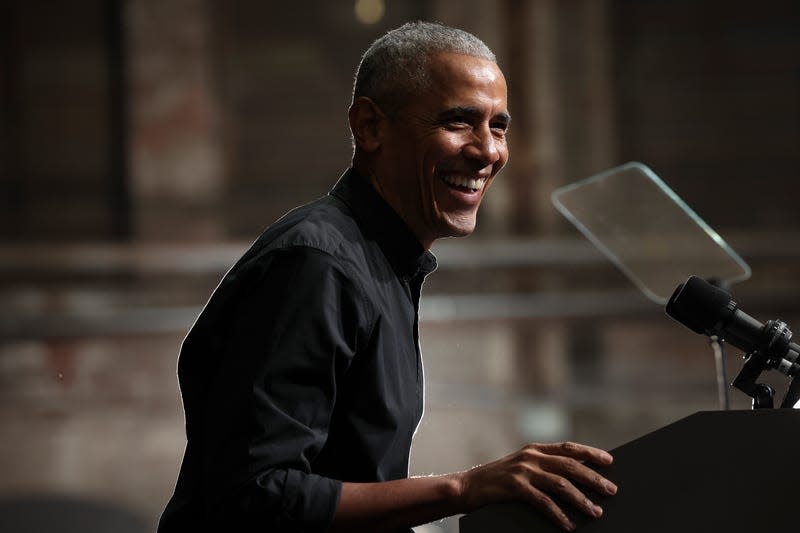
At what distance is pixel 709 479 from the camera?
106 centimetres

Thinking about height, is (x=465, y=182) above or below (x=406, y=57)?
below

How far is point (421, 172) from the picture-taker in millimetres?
1317

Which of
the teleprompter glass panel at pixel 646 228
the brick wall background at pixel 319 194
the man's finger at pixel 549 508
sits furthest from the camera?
the brick wall background at pixel 319 194

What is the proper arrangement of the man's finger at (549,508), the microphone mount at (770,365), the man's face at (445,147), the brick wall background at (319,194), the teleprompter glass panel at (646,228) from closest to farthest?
the man's finger at (549,508) → the microphone mount at (770,365) → the man's face at (445,147) → the teleprompter glass panel at (646,228) → the brick wall background at (319,194)

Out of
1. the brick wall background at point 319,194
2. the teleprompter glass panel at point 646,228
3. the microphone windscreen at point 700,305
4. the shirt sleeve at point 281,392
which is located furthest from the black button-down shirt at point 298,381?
the brick wall background at point 319,194

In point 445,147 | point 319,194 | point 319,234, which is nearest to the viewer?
point 319,234

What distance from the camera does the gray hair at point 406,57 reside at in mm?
1300

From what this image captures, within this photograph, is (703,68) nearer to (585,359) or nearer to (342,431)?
(585,359)

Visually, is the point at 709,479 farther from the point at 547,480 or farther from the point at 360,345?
the point at 360,345

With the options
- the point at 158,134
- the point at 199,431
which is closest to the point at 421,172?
the point at 199,431

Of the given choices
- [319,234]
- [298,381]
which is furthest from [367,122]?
[298,381]

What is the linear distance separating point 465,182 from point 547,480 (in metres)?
0.44

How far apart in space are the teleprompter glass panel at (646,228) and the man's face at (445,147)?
1.89ft

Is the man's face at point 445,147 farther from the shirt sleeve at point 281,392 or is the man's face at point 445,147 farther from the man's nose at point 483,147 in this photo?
the shirt sleeve at point 281,392
